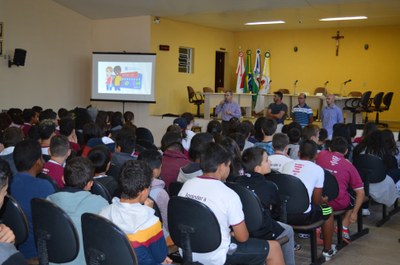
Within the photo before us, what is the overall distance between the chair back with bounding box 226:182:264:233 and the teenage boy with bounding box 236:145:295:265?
124 millimetres

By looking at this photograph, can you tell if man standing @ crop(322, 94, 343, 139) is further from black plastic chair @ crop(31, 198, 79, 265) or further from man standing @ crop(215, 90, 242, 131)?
black plastic chair @ crop(31, 198, 79, 265)

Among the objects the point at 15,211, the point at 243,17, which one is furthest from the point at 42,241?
the point at 243,17

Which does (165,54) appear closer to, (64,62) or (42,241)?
(64,62)

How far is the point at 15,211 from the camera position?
2557 millimetres

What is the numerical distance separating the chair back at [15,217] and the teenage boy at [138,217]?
468mm

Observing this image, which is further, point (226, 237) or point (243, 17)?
point (243, 17)

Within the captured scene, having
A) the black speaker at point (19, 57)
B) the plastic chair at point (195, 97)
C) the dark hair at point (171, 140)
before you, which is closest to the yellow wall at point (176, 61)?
the plastic chair at point (195, 97)

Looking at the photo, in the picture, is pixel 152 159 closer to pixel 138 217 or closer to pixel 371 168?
pixel 138 217

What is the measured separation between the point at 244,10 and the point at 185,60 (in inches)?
125

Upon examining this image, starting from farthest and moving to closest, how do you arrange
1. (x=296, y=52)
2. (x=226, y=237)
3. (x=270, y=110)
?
(x=296, y=52)
(x=270, y=110)
(x=226, y=237)

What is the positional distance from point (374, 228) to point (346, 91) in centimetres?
981

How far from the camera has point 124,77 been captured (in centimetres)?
1211

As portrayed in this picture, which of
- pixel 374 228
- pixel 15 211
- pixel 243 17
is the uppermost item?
pixel 243 17

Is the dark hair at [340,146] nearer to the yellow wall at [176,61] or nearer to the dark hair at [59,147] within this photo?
the dark hair at [59,147]
